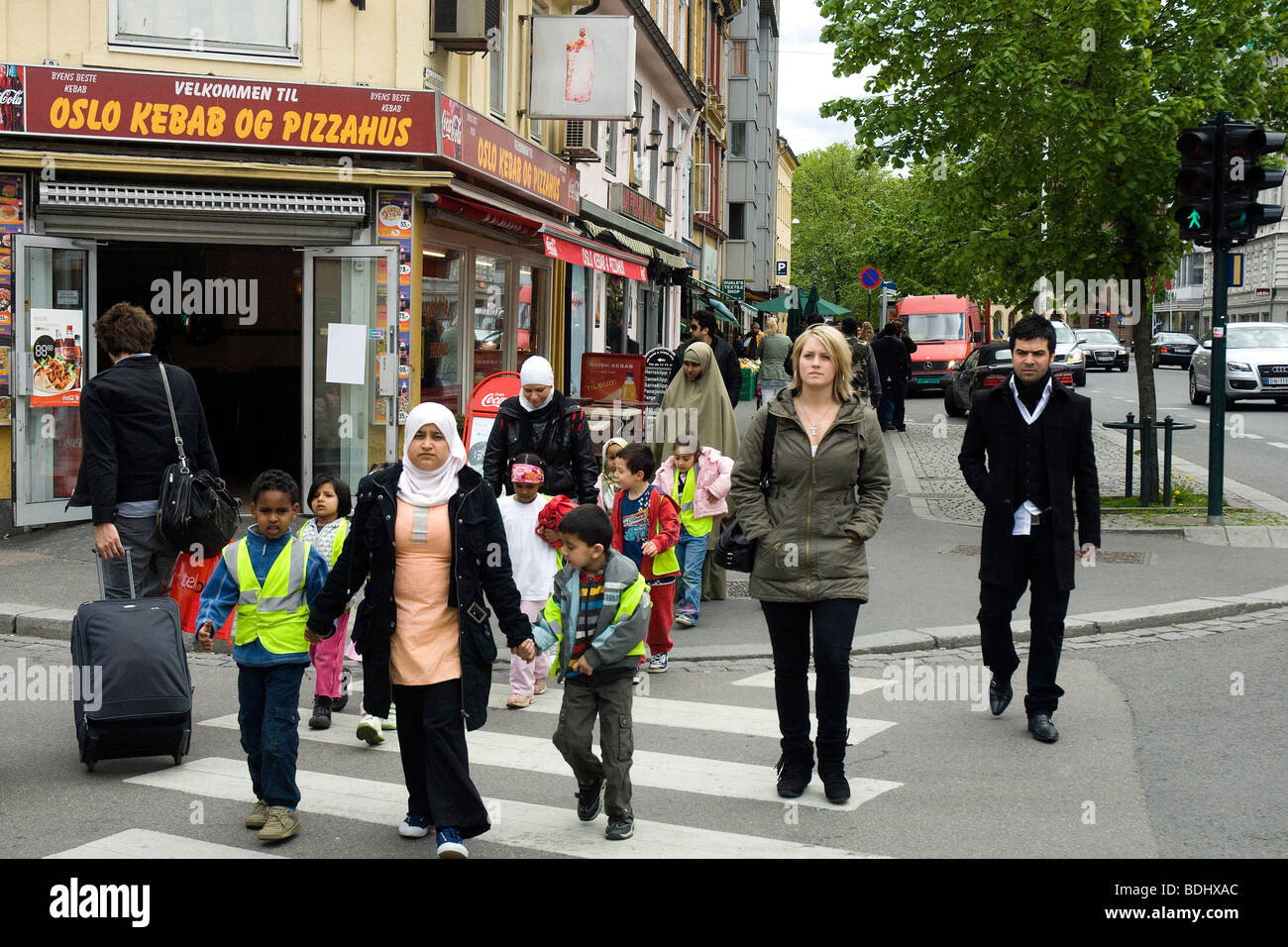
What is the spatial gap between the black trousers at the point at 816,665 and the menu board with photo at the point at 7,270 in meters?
9.09

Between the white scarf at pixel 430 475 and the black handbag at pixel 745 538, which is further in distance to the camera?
the black handbag at pixel 745 538

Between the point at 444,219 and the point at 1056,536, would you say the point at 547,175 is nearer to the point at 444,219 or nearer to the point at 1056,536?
the point at 444,219

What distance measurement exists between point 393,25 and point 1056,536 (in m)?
9.49

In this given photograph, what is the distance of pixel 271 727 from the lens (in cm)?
567

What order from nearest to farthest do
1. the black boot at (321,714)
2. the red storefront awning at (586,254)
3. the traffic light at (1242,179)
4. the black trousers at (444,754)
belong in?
the black trousers at (444,754) < the black boot at (321,714) < the traffic light at (1242,179) < the red storefront awning at (586,254)

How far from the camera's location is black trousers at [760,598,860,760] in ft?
19.8

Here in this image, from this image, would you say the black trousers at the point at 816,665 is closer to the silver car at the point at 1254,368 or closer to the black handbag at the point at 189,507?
the black handbag at the point at 189,507

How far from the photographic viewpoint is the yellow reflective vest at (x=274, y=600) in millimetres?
5754

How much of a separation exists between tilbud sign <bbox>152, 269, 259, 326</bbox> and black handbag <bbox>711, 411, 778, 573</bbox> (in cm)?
1236

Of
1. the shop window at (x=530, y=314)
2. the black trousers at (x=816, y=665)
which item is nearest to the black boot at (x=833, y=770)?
the black trousers at (x=816, y=665)

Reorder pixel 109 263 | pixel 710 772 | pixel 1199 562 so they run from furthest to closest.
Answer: pixel 109 263
pixel 1199 562
pixel 710 772

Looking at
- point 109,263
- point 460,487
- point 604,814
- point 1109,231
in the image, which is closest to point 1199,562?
point 1109,231

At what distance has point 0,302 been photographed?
12734 millimetres

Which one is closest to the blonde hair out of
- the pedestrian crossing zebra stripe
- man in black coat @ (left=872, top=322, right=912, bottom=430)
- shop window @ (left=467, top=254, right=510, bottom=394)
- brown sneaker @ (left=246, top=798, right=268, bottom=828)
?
the pedestrian crossing zebra stripe
